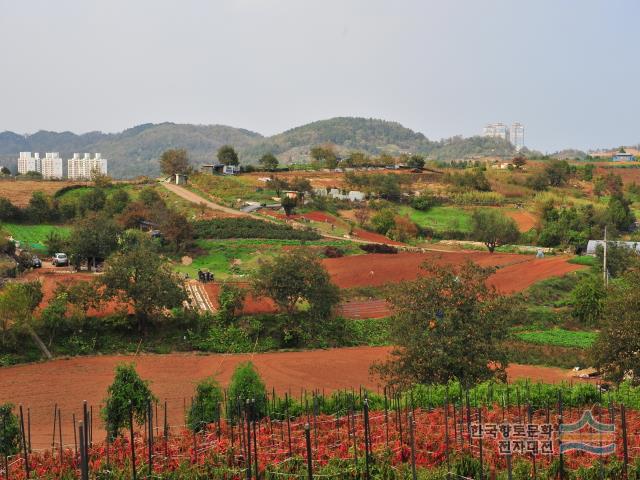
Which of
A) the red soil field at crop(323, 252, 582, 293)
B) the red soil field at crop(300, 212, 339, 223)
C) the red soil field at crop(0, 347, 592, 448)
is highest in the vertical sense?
the red soil field at crop(300, 212, 339, 223)

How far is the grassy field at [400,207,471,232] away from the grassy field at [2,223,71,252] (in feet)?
84.2

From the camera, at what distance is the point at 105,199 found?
50.1m

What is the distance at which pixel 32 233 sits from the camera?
43.6 m

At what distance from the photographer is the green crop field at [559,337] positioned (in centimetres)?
2581

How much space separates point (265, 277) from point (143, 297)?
447 centimetres

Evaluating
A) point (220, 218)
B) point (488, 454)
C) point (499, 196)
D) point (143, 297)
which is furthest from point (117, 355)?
point (499, 196)

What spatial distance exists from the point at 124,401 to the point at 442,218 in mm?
43817

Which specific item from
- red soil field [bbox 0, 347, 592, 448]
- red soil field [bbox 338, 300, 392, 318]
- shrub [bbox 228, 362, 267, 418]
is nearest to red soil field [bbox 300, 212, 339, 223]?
red soil field [bbox 338, 300, 392, 318]

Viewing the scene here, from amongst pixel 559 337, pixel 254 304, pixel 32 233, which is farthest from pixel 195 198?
pixel 559 337

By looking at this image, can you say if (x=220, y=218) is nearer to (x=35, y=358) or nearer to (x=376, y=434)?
(x=35, y=358)

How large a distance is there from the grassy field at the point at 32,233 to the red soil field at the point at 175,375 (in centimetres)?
1725

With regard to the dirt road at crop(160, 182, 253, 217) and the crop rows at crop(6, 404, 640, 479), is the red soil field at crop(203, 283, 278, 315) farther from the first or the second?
the dirt road at crop(160, 182, 253, 217)

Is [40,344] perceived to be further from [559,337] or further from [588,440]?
[588,440]

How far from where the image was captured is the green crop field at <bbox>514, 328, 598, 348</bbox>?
25.8m
